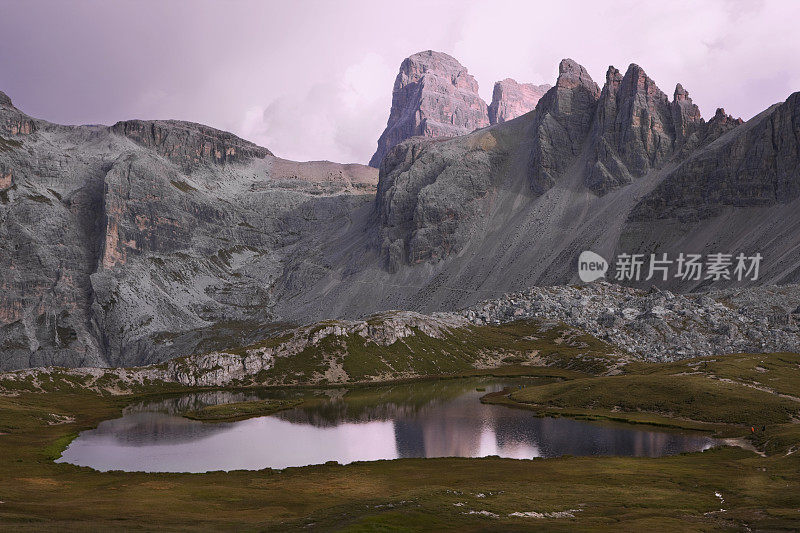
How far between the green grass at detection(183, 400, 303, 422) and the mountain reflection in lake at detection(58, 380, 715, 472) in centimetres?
356

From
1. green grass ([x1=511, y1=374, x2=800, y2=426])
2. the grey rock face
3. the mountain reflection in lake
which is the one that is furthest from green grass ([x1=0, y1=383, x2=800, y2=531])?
the grey rock face

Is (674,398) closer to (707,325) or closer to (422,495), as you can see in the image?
(707,325)

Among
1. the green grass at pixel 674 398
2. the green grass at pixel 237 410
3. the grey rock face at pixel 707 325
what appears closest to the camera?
the green grass at pixel 674 398

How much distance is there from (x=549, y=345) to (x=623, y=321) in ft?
87.0

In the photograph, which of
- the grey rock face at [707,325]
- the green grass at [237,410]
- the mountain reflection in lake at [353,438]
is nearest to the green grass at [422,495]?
the mountain reflection in lake at [353,438]

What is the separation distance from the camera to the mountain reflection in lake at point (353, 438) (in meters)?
84.5

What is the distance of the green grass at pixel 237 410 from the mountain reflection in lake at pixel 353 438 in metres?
3.56

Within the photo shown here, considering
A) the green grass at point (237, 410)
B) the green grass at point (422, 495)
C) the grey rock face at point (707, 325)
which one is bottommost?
the green grass at point (422, 495)

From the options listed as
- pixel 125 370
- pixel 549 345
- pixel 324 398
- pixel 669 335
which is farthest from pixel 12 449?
pixel 669 335

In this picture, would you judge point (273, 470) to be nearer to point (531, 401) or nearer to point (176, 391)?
point (531, 401)

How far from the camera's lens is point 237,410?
12662 centimetres

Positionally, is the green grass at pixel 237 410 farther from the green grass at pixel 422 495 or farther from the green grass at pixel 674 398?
the green grass at pixel 674 398

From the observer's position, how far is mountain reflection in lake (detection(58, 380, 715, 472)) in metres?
84.5

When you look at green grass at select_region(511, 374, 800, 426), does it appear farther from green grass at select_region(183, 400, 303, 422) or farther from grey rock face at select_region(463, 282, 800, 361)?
green grass at select_region(183, 400, 303, 422)
